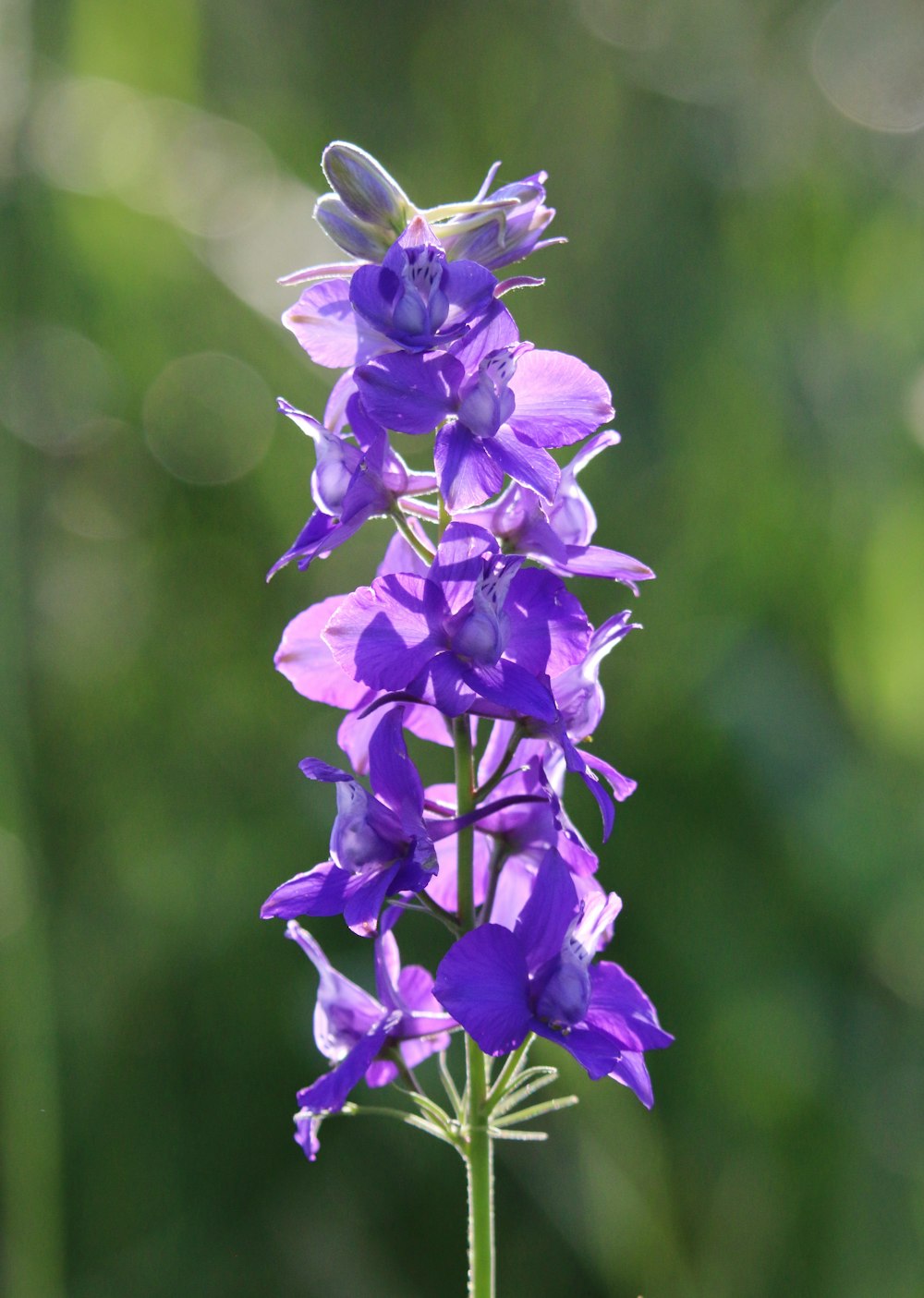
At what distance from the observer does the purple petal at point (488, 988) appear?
0.87 m

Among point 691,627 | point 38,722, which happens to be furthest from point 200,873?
point 691,627

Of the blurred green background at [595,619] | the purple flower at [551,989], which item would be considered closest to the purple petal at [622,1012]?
the purple flower at [551,989]

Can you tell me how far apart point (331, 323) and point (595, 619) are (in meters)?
1.54

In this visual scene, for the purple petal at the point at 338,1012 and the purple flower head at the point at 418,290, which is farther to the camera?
the purple petal at the point at 338,1012

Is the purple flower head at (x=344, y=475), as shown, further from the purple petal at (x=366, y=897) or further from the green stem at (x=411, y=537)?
the purple petal at (x=366, y=897)

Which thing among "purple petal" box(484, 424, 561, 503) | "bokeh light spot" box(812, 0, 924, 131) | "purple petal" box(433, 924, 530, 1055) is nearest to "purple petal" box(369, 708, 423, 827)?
"purple petal" box(433, 924, 530, 1055)

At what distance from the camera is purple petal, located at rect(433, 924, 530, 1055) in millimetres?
870

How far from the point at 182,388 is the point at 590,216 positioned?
1.04 meters

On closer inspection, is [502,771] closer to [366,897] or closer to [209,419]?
[366,897]

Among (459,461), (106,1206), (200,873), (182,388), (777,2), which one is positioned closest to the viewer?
(459,461)

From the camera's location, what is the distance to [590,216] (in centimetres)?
294

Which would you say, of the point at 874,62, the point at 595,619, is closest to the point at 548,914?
the point at 595,619

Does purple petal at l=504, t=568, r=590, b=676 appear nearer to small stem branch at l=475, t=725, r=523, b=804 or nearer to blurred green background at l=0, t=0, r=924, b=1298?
small stem branch at l=475, t=725, r=523, b=804

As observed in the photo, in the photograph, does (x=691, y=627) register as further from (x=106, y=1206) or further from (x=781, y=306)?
(x=106, y=1206)
